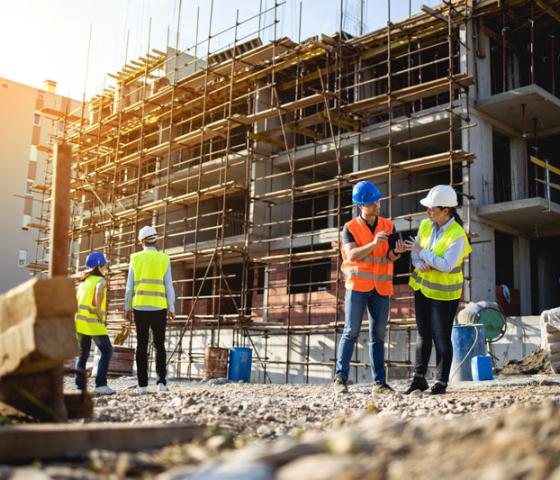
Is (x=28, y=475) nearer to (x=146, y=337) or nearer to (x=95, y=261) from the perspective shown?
(x=146, y=337)

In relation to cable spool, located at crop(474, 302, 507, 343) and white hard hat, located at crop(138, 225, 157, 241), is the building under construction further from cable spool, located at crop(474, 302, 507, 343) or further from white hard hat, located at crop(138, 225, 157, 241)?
white hard hat, located at crop(138, 225, 157, 241)

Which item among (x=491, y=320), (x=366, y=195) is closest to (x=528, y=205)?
(x=491, y=320)

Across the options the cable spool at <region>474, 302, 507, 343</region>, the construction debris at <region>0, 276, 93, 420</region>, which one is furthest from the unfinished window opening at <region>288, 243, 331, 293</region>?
the construction debris at <region>0, 276, 93, 420</region>

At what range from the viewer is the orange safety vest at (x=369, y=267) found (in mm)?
6578

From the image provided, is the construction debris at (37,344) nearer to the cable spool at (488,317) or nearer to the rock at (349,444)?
the rock at (349,444)

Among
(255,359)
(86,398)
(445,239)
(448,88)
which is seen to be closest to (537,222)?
(448,88)

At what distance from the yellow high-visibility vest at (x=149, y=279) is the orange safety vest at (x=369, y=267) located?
2230 millimetres

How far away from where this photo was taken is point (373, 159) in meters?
21.5

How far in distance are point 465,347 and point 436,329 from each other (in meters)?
4.04

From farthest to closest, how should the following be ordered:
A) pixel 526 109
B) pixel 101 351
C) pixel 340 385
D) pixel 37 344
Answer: pixel 526 109 → pixel 101 351 → pixel 340 385 → pixel 37 344

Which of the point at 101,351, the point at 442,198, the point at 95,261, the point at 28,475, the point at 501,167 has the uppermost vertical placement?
the point at 501,167

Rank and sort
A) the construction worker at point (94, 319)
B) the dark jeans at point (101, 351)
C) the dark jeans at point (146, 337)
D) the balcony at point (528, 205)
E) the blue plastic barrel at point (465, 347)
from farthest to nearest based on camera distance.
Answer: the balcony at point (528, 205)
the blue plastic barrel at point (465, 347)
the construction worker at point (94, 319)
the dark jeans at point (101, 351)
the dark jeans at point (146, 337)

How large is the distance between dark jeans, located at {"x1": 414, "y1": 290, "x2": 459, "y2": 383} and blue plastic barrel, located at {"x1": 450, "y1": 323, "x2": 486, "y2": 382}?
3697 mm

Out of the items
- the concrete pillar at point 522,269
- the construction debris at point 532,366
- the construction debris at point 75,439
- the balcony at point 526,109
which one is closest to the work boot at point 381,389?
the construction debris at point 75,439
